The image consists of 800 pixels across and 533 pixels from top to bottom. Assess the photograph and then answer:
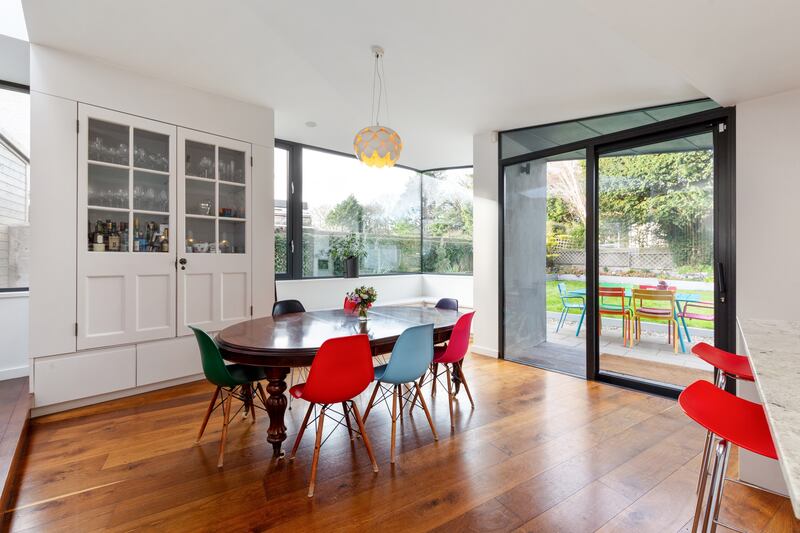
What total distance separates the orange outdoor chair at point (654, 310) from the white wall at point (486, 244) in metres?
1.52

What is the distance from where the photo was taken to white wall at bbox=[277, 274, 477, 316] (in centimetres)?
541

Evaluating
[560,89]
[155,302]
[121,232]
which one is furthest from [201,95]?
[560,89]

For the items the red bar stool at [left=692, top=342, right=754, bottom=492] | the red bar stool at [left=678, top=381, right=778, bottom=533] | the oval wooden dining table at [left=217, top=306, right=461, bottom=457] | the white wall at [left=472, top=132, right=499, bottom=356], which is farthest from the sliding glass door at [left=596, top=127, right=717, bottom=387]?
the red bar stool at [left=678, top=381, right=778, bottom=533]

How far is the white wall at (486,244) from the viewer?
4754mm

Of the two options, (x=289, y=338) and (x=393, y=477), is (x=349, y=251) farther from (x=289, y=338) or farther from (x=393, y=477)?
(x=393, y=477)

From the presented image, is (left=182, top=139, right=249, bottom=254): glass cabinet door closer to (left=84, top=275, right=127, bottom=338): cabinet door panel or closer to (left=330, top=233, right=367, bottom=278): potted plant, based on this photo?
(left=84, top=275, right=127, bottom=338): cabinet door panel

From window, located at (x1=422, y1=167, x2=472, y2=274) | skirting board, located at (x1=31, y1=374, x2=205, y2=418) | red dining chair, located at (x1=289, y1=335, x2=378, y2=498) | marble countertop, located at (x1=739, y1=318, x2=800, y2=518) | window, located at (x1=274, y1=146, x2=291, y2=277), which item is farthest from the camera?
window, located at (x1=422, y1=167, x2=472, y2=274)

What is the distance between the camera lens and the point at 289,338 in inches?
93.8

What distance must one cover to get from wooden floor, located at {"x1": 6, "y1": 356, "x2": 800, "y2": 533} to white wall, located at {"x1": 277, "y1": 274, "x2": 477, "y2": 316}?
7.83 ft

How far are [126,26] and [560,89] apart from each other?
3492 millimetres

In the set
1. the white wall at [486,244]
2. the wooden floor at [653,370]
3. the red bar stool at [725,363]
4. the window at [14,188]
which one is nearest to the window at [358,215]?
the white wall at [486,244]

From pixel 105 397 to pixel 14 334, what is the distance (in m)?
1.04

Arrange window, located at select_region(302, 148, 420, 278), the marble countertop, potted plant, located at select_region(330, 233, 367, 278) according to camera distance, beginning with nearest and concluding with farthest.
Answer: the marble countertop < window, located at select_region(302, 148, 420, 278) < potted plant, located at select_region(330, 233, 367, 278)

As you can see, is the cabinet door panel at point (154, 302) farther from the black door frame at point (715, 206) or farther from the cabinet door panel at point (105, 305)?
the black door frame at point (715, 206)
